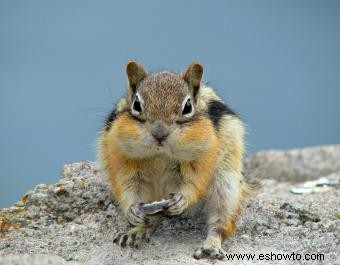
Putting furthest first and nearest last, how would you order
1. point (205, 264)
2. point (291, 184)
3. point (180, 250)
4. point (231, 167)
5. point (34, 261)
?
1. point (291, 184)
2. point (231, 167)
3. point (180, 250)
4. point (205, 264)
5. point (34, 261)

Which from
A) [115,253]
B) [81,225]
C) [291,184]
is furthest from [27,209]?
[291,184]

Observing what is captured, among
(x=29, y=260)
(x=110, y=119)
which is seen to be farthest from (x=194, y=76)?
(x=29, y=260)

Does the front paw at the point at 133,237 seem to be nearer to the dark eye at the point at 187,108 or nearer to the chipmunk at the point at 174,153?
the chipmunk at the point at 174,153

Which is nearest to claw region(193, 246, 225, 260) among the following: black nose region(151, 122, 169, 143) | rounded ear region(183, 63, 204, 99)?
black nose region(151, 122, 169, 143)

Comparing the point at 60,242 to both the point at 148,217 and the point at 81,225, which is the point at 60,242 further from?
the point at 148,217

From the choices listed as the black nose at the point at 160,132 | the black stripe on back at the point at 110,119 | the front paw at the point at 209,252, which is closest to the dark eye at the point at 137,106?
the black nose at the point at 160,132

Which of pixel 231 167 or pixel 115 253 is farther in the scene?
pixel 231 167
